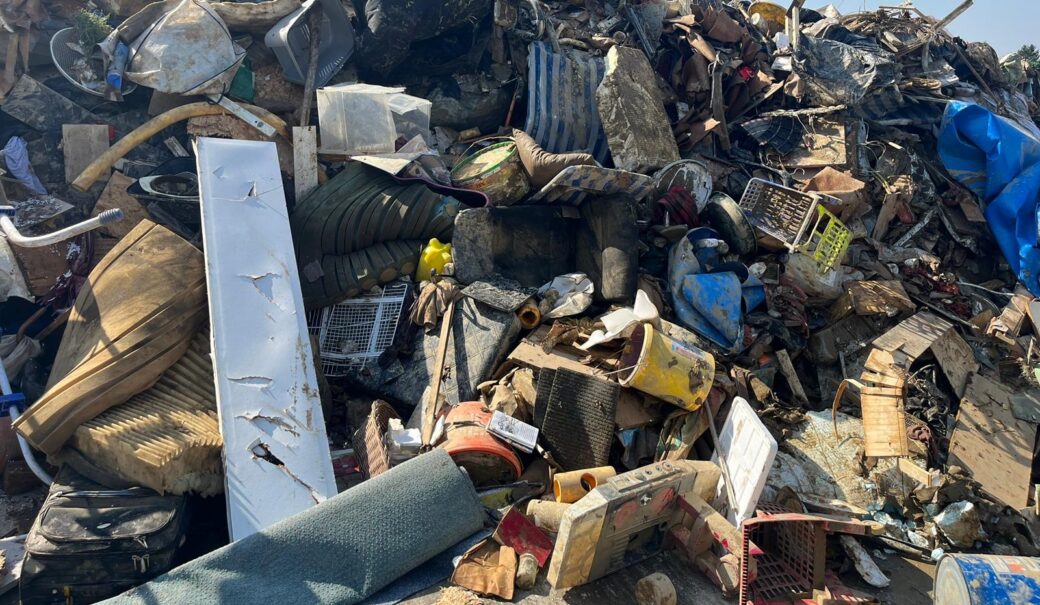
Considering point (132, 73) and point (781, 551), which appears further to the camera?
point (132, 73)

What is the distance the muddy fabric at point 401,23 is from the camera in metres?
5.30

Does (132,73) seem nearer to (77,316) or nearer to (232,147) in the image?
(232,147)

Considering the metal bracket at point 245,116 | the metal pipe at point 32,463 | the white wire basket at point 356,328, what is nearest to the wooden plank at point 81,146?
the metal bracket at point 245,116

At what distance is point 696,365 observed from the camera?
3.79 meters

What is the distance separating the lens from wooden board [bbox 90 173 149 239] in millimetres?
4520

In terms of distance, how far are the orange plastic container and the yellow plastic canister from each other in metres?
1.26

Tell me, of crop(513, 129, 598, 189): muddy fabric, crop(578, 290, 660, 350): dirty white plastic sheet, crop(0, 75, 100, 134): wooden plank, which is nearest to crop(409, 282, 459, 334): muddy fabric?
crop(578, 290, 660, 350): dirty white plastic sheet

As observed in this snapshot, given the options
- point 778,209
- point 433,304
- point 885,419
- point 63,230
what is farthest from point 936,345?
point 63,230

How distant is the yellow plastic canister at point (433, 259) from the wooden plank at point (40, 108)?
302cm

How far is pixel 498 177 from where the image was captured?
483 cm

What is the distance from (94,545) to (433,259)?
8.54ft

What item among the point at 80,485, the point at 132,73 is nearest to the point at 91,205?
the point at 132,73

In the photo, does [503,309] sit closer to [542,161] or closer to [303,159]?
[542,161]

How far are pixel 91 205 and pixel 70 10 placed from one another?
6.98ft
